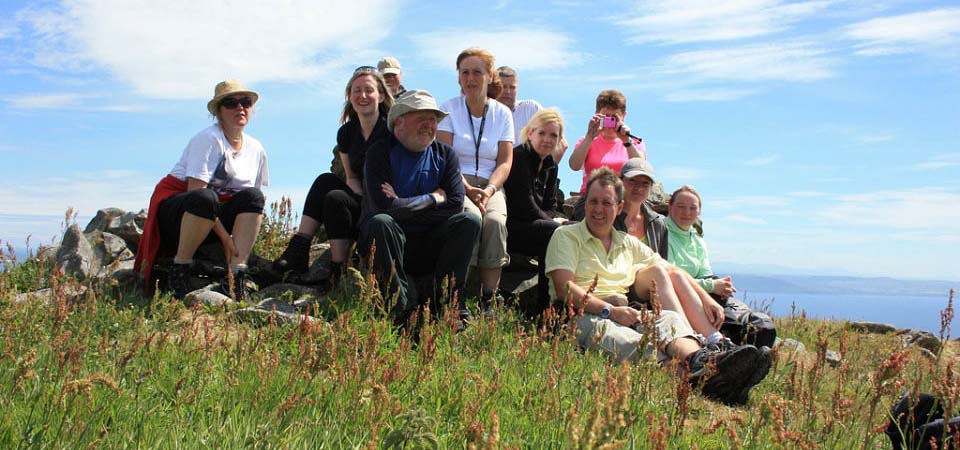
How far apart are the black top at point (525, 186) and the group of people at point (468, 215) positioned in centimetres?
1

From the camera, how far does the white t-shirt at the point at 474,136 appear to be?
25.4 ft

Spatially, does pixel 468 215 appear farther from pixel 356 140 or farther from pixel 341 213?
pixel 356 140

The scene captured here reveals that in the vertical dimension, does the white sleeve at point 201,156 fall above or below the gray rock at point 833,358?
above

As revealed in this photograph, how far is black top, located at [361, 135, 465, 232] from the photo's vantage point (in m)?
6.43

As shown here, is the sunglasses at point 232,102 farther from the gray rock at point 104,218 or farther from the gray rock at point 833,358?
the gray rock at point 833,358

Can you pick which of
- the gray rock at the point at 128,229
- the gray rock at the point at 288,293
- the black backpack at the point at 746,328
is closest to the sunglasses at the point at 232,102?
the gray rock at the point at 288,293

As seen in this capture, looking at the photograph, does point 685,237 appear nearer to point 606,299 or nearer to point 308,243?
point 606,299

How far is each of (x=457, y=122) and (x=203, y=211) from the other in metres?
2.63

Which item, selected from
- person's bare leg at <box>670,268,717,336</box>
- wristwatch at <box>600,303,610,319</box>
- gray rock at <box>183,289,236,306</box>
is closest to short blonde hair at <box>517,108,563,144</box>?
person's bare leg at <box>670,268,717,336</box>

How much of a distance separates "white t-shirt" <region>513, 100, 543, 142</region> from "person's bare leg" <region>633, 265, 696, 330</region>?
11.0 ft

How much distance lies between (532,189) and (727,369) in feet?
10.5

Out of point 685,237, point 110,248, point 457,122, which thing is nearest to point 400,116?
point 457,122

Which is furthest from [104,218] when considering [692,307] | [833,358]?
[833,358]

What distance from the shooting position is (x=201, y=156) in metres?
7.08
